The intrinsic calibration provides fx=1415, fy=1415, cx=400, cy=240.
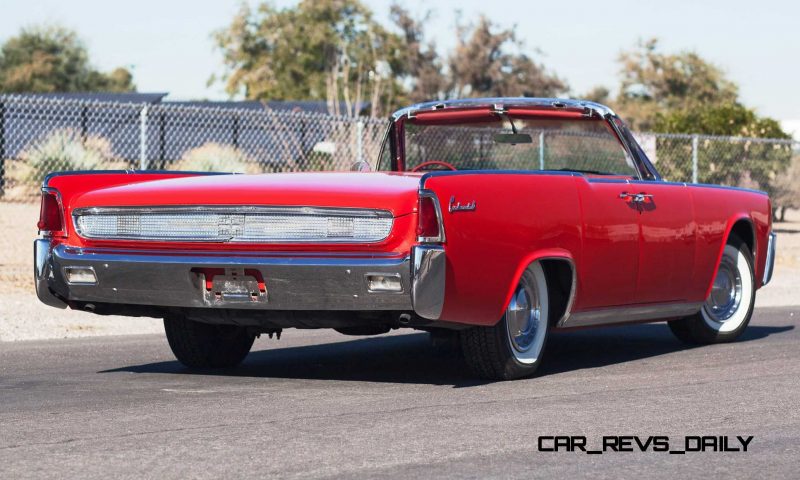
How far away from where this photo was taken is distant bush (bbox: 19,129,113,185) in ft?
67.5

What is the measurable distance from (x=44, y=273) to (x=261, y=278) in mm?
1333

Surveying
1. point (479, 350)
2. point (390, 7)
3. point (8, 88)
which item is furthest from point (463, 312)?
point (8, 88)

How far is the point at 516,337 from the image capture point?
7.38 meters

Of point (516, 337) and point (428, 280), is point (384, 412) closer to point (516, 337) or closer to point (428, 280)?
point (428, 280)

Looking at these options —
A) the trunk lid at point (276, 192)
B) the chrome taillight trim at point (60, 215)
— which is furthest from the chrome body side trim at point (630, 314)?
the chrome taillight trim at point (60, 215)

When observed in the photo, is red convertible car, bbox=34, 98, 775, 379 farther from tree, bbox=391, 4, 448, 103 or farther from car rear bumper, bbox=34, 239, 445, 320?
tree, bbox=391, 4, 448, 103

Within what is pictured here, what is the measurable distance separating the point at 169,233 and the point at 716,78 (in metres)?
61.8

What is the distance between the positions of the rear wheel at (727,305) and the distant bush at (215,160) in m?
12.7

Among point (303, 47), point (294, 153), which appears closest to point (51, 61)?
point (303, 47)

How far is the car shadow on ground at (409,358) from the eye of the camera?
25.3 feet

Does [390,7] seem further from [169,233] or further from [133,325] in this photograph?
[169,233]

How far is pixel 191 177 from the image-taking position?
7.96 m

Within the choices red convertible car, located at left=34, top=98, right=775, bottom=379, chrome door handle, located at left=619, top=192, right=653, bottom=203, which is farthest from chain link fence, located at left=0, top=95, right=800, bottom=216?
chrome door handle, located at left=619, top=192, right=653, bottom=203

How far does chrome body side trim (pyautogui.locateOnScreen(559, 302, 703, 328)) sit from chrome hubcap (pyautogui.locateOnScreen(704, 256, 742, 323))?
0.50 m
